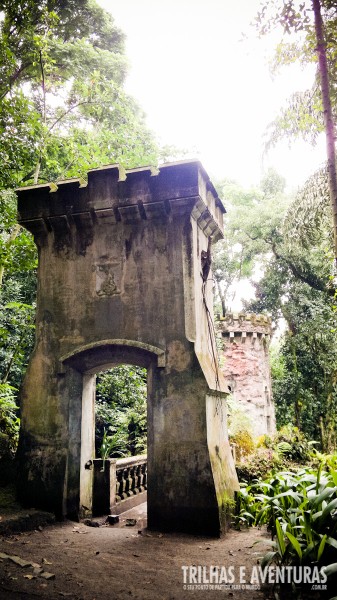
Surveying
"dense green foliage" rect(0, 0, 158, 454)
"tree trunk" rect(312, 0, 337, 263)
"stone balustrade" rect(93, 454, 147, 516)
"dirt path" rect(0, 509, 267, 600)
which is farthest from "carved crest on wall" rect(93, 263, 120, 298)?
"tree trunk" rect(312, 0, 337, 263)

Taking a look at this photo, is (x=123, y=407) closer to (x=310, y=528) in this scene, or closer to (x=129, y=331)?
(x=129, y=331)

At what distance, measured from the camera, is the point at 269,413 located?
18.2 meters

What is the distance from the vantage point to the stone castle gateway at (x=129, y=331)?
6.12m

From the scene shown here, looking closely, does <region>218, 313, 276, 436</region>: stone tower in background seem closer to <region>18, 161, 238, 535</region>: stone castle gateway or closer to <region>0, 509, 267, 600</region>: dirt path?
<region>18, 161, 238, 535</region>: stone castle gateway

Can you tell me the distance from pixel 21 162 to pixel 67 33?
326 inches

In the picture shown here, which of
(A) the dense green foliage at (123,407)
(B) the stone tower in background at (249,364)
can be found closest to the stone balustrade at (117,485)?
(A) the dense green foliage at (123,407)

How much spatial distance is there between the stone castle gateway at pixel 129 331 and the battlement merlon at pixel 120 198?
0.02 m

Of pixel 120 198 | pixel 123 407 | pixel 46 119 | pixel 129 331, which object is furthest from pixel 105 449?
pixel 46 119

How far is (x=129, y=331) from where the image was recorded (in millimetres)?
6773

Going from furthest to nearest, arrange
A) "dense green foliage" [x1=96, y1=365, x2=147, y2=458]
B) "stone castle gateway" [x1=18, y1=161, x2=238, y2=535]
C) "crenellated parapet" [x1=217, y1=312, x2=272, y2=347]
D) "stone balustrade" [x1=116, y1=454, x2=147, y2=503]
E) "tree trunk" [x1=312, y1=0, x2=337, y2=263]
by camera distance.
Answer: "crenellated parapet" [x1=217, y1=312, x2=272, y2=347] → "dense green foliage" [x1=96, y1=365, x2=147, y2=458] → "stone balustrade" [x1=116, y1=454, x2=147, y2=503] → "stone castle gateway" [x1=18, y1=161, x2=238, y2=535] → "tree trunk" [x1=312, y1=0, x2=337, y2=263]

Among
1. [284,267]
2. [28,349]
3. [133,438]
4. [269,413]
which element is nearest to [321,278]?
[284,267]

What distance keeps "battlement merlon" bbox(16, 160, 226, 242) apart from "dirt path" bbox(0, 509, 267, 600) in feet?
16.1

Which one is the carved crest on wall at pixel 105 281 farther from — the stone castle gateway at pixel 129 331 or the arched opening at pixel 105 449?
the arched opening at pixel 105 449

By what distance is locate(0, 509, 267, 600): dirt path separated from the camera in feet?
12.2
